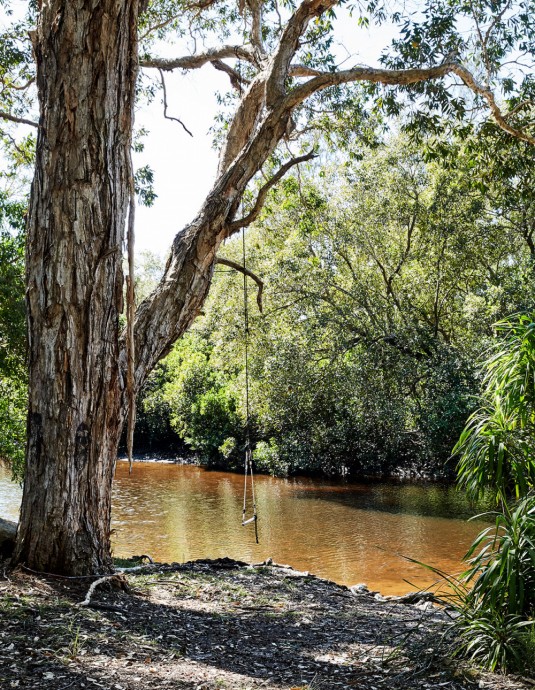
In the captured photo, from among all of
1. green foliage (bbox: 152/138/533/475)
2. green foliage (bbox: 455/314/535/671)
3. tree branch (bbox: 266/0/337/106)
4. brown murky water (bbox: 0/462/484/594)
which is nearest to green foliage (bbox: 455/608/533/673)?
green foliage (bbox: 455/314/535/671)

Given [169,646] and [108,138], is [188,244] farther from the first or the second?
[169,646]

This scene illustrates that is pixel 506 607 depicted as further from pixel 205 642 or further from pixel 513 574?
pixel 205 642

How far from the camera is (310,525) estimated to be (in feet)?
38.0

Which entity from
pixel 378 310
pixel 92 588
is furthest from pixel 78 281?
pixel 378 310

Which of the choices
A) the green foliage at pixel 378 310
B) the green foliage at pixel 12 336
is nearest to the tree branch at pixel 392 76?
the green foliage at pixel 12 336

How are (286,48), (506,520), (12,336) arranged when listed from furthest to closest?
(12,336) → (286,48) → (506,520)

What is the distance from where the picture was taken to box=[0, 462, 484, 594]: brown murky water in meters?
9.26

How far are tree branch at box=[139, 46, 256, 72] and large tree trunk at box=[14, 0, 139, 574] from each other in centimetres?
287

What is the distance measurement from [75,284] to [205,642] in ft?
6.89

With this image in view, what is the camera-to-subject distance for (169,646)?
316 centimetres

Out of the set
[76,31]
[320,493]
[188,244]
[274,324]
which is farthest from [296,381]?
[76,31]

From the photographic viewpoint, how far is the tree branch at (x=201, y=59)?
685cm

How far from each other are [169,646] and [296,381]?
12.2 m

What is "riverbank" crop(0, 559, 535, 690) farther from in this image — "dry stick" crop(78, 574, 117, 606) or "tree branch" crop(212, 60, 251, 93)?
"tree branch" crop(212, 60, 251, 93)
